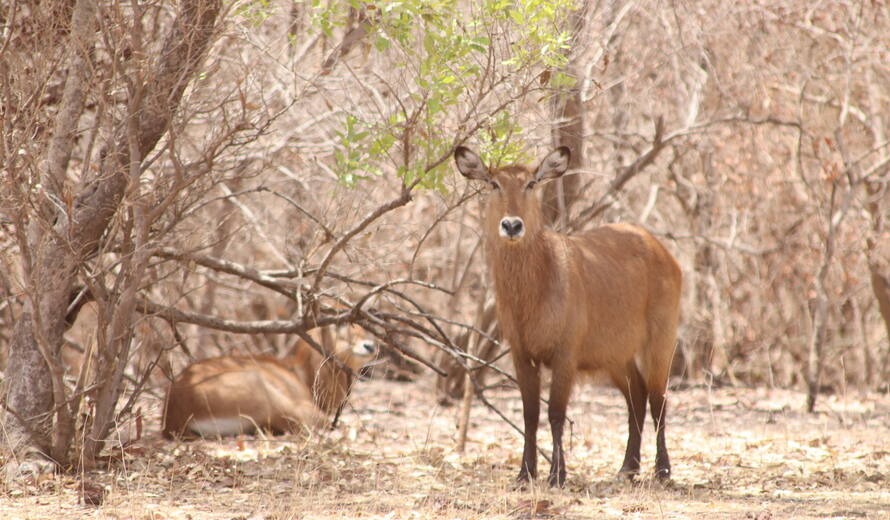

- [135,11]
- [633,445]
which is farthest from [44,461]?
[633,445]

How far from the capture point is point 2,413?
760 cm

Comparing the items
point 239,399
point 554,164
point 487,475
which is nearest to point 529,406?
point 487,475

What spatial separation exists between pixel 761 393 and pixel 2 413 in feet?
29.5

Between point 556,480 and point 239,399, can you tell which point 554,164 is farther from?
point 239,399

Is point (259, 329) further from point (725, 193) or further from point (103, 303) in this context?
point (725, 193)

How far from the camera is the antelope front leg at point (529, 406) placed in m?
7.86

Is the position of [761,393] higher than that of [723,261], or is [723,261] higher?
[723,261]

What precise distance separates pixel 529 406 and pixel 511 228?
1301 millimetres

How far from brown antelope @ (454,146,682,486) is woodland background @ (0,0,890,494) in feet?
1.18

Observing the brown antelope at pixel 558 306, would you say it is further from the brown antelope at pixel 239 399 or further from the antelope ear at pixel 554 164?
the brown antelope at pixel 239 399

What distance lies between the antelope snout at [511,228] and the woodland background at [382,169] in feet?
1.45

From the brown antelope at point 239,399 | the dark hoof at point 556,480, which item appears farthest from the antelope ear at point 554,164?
the brown antelope at point 239,399

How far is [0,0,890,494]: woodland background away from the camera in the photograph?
7.21 metres

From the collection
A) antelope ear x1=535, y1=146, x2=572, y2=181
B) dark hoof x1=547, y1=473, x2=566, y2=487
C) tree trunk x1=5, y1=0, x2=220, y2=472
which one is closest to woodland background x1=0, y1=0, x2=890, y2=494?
tree trunk x1=5, y1=0, x2=220, y2=472
